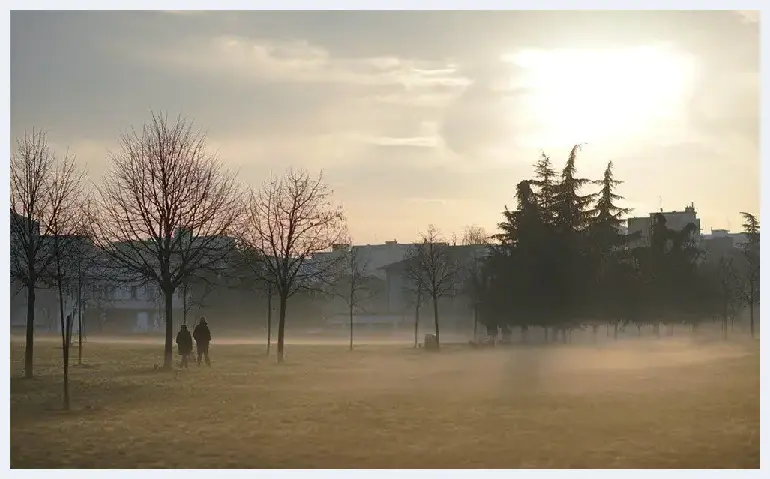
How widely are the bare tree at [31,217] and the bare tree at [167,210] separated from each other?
3.45 feet

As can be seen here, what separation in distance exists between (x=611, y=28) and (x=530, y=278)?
43.8 ft

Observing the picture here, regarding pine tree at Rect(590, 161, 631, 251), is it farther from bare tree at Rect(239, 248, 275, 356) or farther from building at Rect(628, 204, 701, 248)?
bare tree at Rect(239, 248, 275, 356)

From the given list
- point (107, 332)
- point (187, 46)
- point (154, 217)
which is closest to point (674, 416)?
Answer: point (187, 46)

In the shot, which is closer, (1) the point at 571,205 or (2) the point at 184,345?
(2) the point at 184,345

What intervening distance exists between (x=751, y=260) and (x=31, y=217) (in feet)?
47.7

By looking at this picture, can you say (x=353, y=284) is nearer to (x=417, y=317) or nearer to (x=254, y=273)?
(x=417, y=317)

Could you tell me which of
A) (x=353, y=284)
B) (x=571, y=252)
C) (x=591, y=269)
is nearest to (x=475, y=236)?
(x=591, y=269)

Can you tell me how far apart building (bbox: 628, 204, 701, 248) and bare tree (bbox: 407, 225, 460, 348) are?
7143mm

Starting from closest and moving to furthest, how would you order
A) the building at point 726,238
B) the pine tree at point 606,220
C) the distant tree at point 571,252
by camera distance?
the building at point 726,238, the pine tree at point 606,220, the distant tree at point 571,252

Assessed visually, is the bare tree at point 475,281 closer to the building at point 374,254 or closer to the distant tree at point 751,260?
A: the building at point 374,254

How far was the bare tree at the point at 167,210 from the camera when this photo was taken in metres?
20.2

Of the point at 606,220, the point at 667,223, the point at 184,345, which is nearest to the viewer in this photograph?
the point at 667,223

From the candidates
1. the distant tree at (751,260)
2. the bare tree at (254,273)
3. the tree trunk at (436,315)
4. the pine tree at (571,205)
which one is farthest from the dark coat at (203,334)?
the distant tree at (751,260)

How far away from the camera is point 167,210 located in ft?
71.9
